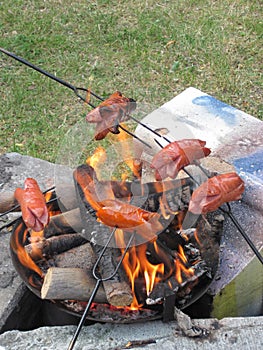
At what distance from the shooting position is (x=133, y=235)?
208 centimetres

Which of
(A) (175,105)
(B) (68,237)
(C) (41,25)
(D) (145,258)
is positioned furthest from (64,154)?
(C) (41,25)

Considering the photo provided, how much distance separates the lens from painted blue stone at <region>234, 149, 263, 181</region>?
2758 millimetres

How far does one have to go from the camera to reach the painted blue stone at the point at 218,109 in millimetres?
3148

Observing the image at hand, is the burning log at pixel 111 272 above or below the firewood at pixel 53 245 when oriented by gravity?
above

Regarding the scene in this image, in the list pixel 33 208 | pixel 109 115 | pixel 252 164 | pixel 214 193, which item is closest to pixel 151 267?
pixel 214 193

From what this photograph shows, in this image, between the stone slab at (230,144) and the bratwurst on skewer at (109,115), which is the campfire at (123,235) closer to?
the bratwurst on skewer at (109,115)

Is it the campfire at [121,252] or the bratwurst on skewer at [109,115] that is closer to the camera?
the campfire at [121,252]

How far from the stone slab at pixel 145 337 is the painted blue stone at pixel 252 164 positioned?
0.85 m

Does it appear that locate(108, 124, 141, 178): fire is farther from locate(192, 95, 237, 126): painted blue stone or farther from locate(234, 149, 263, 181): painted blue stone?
locate(192, 95, 237, 126): painted blue stone

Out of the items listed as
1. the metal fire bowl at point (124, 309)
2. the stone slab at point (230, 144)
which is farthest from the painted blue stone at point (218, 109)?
the metal fire bowl at point (124, 309)

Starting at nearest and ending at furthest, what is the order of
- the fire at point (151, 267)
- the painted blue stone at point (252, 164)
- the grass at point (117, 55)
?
the fire at point (151, 267) → the painted blue stone at point (252, 164) → the grass at point (117, 55)

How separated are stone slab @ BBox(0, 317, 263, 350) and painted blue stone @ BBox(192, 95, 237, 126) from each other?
134 centimetres

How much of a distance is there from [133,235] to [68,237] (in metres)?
0.44

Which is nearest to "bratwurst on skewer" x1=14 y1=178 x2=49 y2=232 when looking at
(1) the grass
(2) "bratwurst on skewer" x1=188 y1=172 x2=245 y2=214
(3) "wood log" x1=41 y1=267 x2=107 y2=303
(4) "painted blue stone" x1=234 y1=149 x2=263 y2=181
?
(3) "wood log" x1=41 y1=267 x2=107 y2=303
